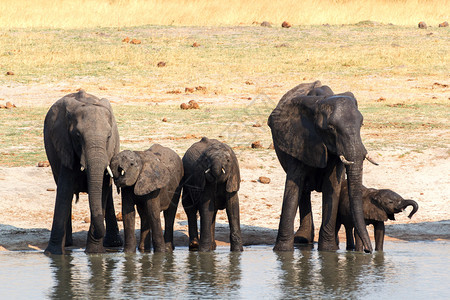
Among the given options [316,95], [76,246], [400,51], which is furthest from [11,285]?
[400,51]

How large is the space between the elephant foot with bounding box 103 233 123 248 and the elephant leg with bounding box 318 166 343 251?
2.70m

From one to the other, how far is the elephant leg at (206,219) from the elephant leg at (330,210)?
138cm

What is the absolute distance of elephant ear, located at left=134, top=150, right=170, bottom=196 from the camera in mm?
10719

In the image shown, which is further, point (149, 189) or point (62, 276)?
point (149, 189)

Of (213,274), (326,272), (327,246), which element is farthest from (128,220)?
(326,272)

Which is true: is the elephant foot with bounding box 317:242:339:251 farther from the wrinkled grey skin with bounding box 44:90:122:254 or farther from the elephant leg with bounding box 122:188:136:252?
the wrinkled grey skin with bounding box 44:90:122:254

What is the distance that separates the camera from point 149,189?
424 inches

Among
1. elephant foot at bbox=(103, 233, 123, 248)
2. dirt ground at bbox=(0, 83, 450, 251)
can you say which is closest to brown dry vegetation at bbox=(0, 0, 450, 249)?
dirt ground at bbox=(0, 83, 450, 251)

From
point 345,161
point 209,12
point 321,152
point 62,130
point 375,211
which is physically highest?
point 209,12

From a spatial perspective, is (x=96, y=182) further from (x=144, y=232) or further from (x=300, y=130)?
(x=300, y=130)

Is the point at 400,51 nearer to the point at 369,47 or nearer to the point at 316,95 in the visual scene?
the point at 369,47

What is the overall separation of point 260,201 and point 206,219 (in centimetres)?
342

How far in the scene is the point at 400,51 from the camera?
30250mm

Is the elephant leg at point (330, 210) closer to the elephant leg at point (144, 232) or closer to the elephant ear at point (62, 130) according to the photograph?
the elephant leg at point (144, 232)
